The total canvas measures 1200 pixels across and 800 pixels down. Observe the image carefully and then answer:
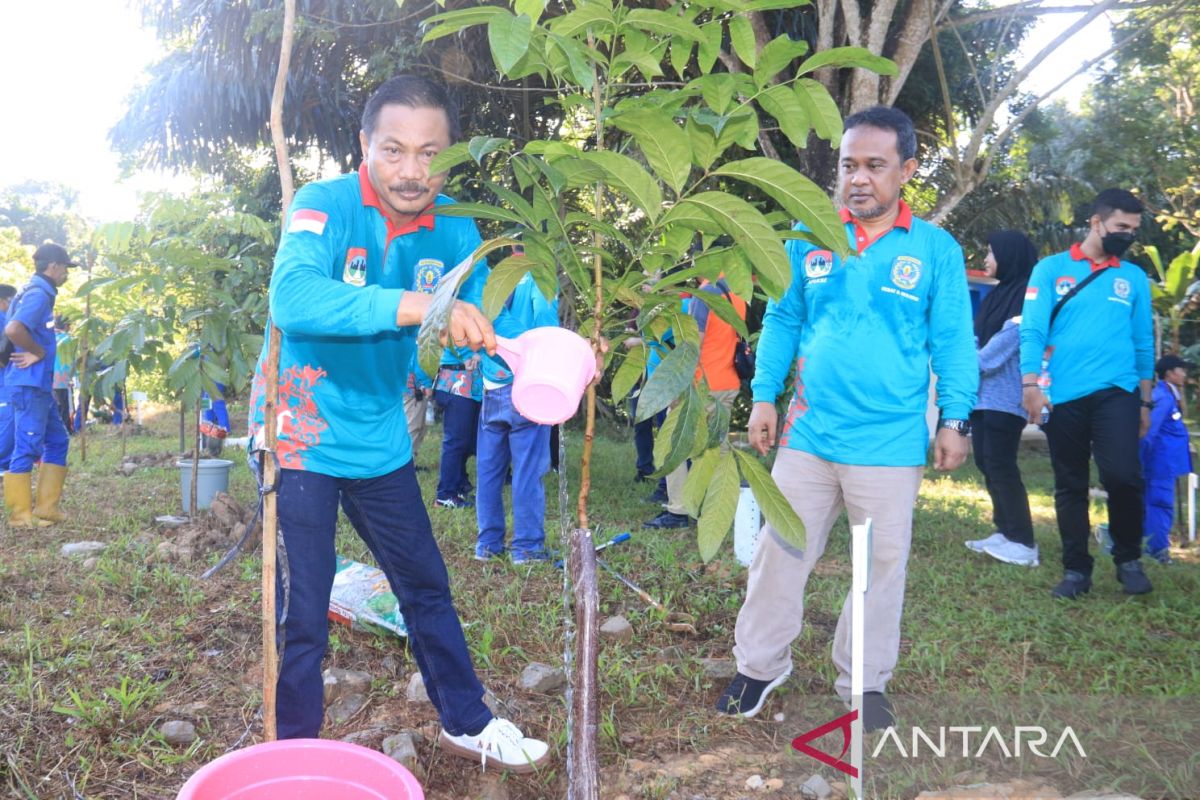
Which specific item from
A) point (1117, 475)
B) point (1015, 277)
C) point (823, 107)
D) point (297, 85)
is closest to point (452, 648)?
point (823, 107)

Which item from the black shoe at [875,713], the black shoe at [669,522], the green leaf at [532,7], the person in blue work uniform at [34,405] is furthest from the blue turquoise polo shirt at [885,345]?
the person in blue work uniform at [34,405]

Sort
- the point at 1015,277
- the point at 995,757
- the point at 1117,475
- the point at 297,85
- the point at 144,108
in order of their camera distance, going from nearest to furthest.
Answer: the point at 995,757, the point at 1117,475, the point at 1015,277, the point at 297,85, the point at 144,108

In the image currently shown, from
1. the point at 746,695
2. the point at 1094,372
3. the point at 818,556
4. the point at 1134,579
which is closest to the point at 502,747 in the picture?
the point at 746,695

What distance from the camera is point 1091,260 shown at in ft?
14.1

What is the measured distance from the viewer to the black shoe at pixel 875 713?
2621mm

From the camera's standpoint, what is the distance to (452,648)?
7.56 ft

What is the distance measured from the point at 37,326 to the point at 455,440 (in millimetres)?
2715

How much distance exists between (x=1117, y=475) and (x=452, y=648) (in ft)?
11.1

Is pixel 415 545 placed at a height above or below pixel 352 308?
below

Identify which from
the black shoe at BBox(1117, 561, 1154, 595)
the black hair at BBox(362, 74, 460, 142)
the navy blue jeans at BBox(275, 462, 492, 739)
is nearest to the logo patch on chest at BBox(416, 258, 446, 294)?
the black hair at BBox(362, 74, 460, 142)

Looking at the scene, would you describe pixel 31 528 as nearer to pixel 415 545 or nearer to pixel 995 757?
pixel 415 545

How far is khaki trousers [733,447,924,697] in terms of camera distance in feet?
8.56

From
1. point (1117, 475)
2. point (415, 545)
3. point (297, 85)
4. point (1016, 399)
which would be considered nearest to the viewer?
point (415, 545)

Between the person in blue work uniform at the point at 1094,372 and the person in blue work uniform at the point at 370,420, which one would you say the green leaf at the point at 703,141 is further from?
the person in blue work uniform at the point at 1094,372
